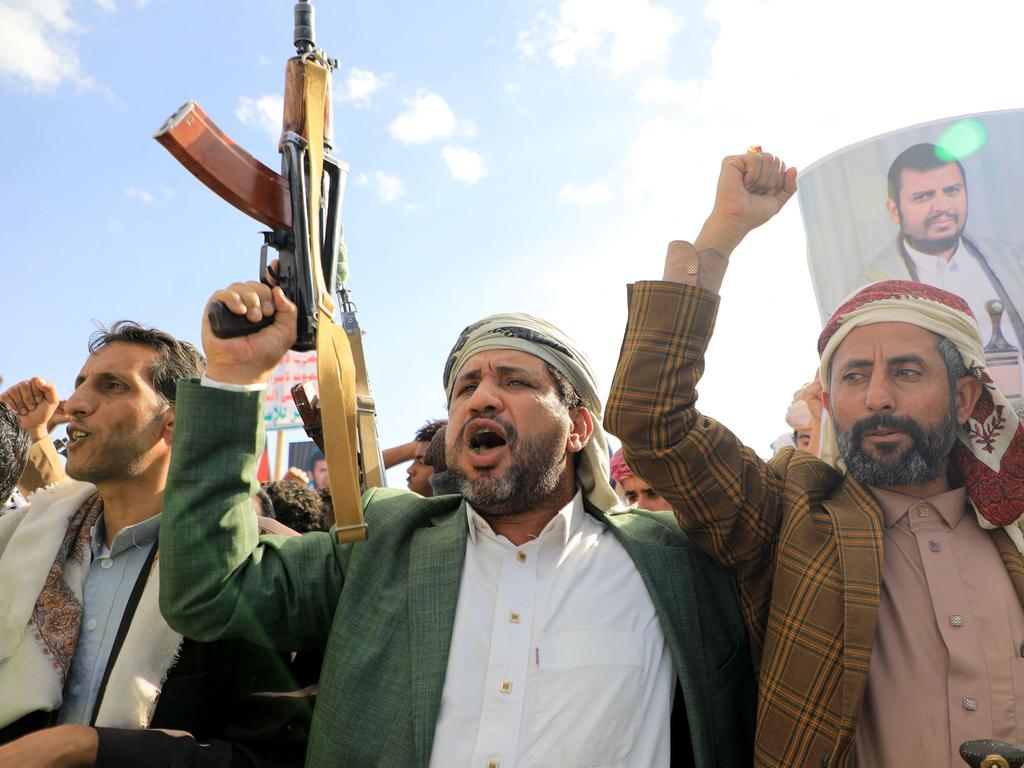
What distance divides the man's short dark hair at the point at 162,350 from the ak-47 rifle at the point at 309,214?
0.65 m

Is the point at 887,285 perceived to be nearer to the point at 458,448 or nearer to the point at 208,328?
the point at 458,448

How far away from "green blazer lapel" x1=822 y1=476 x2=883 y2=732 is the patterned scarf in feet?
7.14

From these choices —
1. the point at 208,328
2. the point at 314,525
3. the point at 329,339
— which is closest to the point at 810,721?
the point at 329,339

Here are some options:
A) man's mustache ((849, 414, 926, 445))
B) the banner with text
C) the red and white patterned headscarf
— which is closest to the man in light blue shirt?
man's mustache ((849, 414, 926, 445))

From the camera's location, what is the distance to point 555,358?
2.89 meters

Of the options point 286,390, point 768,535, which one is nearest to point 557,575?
point 768,535

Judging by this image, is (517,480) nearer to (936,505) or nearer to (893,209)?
(936,505)

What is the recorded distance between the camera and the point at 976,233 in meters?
5.22

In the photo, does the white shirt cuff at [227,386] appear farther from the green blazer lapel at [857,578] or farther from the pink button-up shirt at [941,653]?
the pink button-up shirt at [941,653]

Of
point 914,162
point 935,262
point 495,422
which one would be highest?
point 914,162

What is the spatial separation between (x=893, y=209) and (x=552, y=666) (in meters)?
4.47

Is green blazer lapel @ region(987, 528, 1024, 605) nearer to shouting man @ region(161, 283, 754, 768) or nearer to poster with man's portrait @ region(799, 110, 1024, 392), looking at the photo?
shouting man @ region(161, 283, 754, 768)

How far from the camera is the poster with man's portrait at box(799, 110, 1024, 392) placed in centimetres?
508

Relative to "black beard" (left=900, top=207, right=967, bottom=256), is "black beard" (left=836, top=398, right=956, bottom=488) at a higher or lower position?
lower
